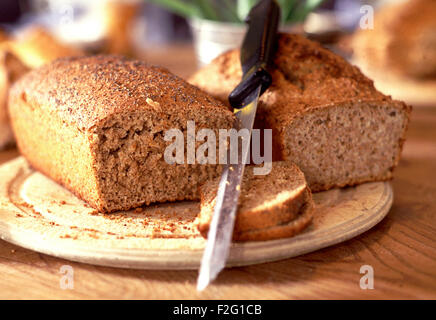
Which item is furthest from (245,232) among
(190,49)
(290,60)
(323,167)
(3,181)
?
(190,49)

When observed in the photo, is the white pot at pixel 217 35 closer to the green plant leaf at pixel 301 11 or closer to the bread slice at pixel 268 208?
the green plant leaf at pixel 301 11

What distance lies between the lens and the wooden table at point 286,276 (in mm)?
2074

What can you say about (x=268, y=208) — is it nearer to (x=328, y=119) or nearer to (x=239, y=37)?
(x=328, y=119)

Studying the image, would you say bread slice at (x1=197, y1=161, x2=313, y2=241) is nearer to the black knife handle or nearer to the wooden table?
the wooden table

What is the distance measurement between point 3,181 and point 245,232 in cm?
160

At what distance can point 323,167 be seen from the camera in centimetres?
291

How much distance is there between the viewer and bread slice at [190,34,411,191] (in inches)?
110

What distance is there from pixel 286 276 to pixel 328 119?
99cm

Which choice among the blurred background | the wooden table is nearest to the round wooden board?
the wooden table

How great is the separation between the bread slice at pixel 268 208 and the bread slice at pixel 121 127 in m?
0.30

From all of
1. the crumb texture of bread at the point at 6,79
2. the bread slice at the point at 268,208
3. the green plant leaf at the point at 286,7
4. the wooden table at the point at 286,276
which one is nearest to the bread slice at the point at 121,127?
the bread slice at the point at 268,208

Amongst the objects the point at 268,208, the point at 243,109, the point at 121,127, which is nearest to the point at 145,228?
the point at 121,127

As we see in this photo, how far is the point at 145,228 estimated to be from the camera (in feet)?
8.05
